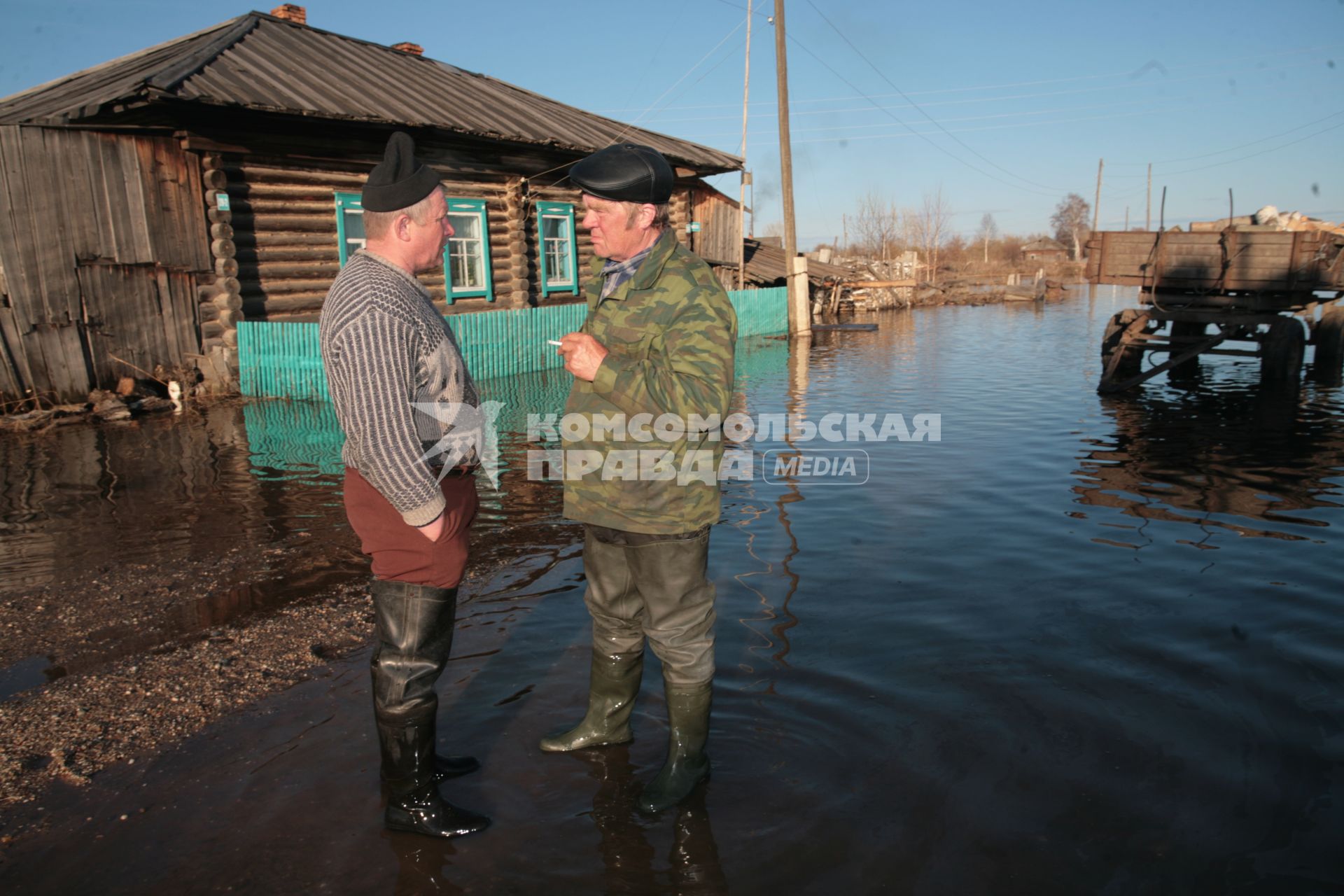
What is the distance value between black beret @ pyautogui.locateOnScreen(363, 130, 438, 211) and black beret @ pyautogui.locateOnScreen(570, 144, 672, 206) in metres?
0.46

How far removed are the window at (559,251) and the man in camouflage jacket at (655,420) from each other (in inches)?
598

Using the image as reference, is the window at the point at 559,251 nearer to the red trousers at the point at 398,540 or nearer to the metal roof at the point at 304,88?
the metal roof at the point at 304,88

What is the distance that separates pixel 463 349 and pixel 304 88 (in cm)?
430

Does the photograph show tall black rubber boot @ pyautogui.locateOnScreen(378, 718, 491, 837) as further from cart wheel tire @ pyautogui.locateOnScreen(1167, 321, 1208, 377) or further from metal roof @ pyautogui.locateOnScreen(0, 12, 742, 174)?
cart wheel tire @ pyautogui.locateOnScreen(1167, 321, 1208, 377)

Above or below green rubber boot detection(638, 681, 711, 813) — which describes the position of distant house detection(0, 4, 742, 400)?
above

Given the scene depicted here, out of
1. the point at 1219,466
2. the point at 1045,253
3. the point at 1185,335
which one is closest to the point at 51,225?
the point at 1219,466

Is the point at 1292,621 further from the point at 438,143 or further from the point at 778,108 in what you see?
the point at 778,108

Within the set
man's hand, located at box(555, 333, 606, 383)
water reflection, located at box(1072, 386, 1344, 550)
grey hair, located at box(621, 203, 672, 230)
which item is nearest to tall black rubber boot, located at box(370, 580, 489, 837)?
man's hand, located at box(555, 333, 606, 383)

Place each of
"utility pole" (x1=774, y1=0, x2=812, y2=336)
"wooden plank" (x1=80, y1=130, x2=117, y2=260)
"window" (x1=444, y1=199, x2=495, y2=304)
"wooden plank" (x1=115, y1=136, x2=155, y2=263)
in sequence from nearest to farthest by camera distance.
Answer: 1. "wooden plank" (x1=80, y1=130, x2=117, y2=260)
2. "wooden plank" (x1=115, y1=136, x2=155, y2=263)
3. "window" (x1=444, y1=199, x2=495, y2=304)
4. "utility pole" (x1=774, y1=0, x2=812, y2=336)

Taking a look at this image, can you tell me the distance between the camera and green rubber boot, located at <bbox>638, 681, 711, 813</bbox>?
2914 millimetres

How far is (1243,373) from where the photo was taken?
552 inches

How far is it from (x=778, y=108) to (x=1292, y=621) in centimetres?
1939

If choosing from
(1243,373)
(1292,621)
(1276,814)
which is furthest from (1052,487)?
(1243,373)

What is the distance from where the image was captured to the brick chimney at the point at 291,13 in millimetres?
15828
